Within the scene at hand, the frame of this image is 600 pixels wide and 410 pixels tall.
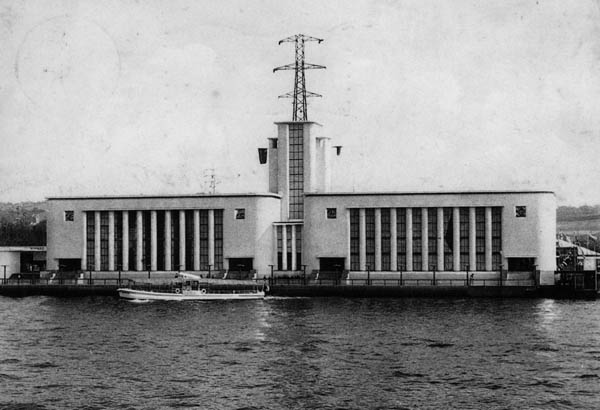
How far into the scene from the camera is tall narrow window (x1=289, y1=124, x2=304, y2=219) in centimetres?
13150

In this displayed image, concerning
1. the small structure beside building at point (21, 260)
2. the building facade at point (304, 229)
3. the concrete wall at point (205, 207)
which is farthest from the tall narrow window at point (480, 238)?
the small structure beside building at point (21, 260)

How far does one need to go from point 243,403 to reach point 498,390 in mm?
12790

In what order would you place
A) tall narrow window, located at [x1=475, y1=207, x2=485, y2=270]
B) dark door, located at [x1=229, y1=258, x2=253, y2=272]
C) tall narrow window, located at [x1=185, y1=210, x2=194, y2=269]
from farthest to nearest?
tall narrow window, located at [x1=185, y1=210, x2=194, y2=269] < dark door, located at [x1=229, y1=258, x2=253, y2=272] < tall narrow window, located at [x1=475, y1=207, x2=485, y2=270]

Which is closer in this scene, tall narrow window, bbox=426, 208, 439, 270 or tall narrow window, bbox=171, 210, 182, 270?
tall narrow window, bbox=426, 208, 439, 270

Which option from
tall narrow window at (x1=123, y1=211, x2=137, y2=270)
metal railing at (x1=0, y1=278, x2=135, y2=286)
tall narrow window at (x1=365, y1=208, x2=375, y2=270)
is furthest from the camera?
tall narrow window at (x1=123, y1=211, x2=137, y2=270)

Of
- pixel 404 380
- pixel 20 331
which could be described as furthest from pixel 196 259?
pixel 404 380

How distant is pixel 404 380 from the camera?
5412cm

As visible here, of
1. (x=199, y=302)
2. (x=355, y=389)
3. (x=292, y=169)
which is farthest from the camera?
(x=292, y=169)

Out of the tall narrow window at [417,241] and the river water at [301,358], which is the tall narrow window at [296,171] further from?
the river water at [301,358]

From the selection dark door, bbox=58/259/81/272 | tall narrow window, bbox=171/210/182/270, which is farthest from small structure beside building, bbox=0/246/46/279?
tall narrow window, bbox=171/210/182/270

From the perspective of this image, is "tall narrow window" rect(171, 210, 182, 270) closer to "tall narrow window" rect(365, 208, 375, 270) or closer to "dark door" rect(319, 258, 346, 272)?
"dark door" rect(319, 258, 346, 272)

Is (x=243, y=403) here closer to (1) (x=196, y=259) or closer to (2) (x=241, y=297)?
(2) (x=241, y=297)

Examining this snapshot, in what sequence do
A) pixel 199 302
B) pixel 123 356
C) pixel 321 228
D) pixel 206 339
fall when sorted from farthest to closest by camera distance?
pixel 321 228, pixel 199 302, pixel 206 339, pixel 123 356

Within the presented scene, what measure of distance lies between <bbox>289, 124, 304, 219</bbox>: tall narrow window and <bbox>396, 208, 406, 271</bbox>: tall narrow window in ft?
49.7
